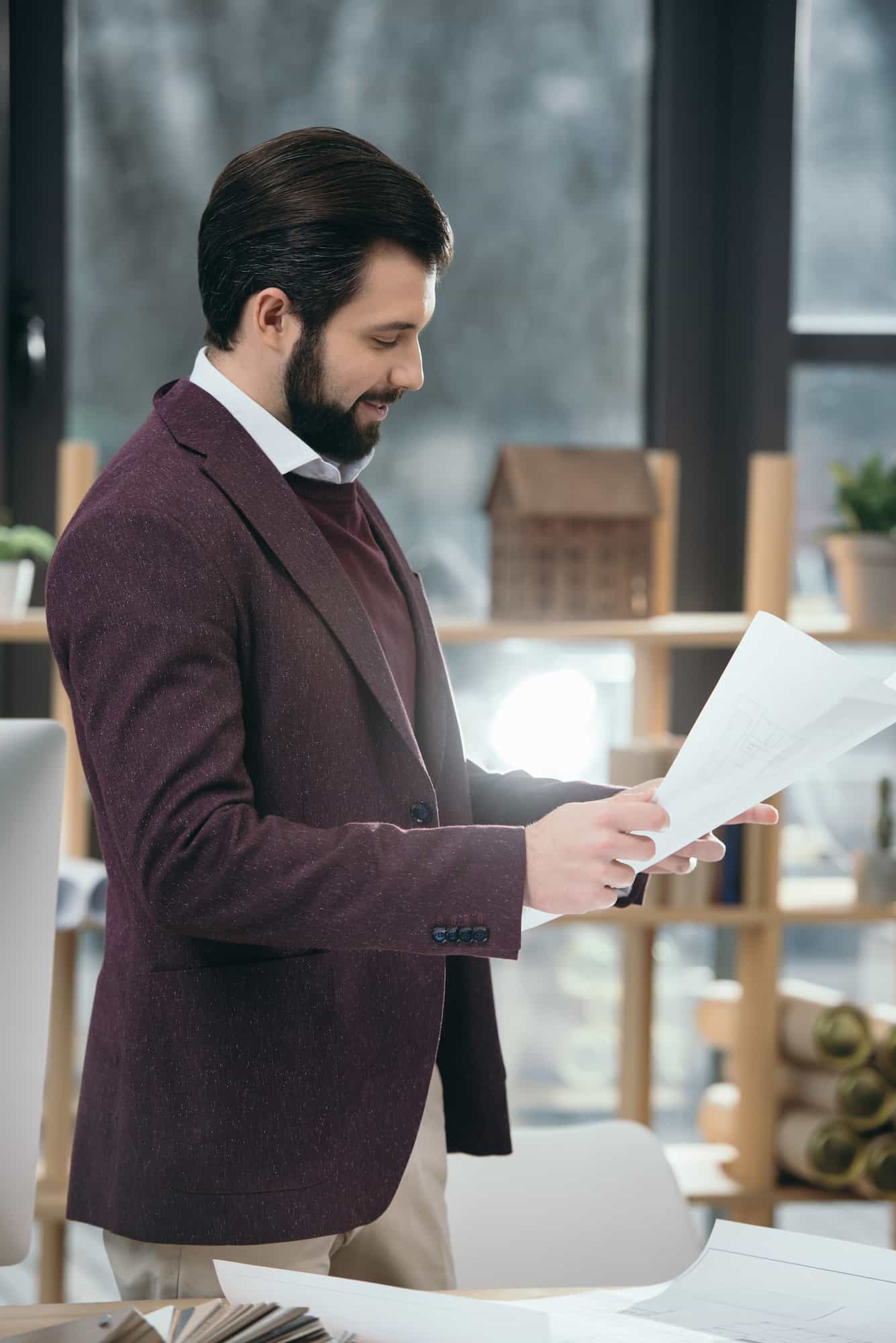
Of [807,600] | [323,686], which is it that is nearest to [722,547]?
[807,600]

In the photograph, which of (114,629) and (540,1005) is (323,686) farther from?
(540,1005)


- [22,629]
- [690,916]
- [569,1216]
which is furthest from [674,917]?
[22,629]

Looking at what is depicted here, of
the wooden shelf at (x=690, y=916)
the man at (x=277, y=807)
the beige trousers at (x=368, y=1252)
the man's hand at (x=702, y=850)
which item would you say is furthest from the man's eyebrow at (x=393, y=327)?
the wooden shelf at (x=690, y=916)

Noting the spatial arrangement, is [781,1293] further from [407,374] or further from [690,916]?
[690,916]

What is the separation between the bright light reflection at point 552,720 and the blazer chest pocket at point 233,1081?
1.56 metres

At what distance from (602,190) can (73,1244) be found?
227 centimetres

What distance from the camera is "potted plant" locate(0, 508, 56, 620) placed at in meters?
2.26

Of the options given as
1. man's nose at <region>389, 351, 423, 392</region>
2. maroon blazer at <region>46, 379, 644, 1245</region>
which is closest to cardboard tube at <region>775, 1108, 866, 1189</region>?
maroon blazer at <region>46, 379, 644, 1245</region>

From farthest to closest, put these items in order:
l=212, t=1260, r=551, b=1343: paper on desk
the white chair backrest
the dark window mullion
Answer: the dark window mullion, the white chair backrest, l=212, t=1260, r=551, b=1343: paper on desk

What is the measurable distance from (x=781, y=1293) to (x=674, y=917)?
1.56 m

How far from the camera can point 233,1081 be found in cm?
118

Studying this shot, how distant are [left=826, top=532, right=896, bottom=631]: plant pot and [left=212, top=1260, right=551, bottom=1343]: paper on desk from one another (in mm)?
1847

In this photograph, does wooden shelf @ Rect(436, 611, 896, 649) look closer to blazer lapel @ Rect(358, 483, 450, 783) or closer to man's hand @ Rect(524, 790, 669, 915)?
blazer lapel @ Rect(358, 483, 450, 783)

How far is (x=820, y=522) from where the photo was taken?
284 centimetres
